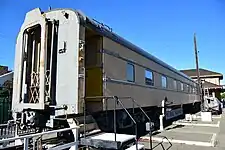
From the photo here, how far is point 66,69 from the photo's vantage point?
532 centimetres

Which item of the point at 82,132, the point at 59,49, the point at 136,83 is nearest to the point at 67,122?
the point at 82,132

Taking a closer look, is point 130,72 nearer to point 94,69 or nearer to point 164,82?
point 94,69

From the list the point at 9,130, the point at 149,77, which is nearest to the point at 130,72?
the point at 149,77

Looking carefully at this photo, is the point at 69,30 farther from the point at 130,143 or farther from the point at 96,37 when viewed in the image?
the point at 130,143

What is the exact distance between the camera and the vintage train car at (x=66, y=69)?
5.23m

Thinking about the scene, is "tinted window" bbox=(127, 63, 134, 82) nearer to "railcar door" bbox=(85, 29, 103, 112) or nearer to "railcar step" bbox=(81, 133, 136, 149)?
"railcar door" bbox=(85, 29, 103, 112)

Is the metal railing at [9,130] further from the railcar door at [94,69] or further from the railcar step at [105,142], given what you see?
the railcar step at [105,142]

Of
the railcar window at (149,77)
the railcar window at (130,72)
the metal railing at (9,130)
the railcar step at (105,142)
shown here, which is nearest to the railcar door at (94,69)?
the railcar step at (105,142)

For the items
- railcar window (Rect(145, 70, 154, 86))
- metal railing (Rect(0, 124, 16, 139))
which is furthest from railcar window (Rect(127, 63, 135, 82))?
metal railing (Rect(0, 124, 16, 139))

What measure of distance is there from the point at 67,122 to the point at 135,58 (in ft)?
13.0

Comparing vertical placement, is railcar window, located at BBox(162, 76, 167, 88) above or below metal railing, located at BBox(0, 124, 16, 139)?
above

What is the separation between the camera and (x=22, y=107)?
18.6 feet

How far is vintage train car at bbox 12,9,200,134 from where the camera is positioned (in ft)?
17.2

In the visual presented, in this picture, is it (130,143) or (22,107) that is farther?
(22,107)
